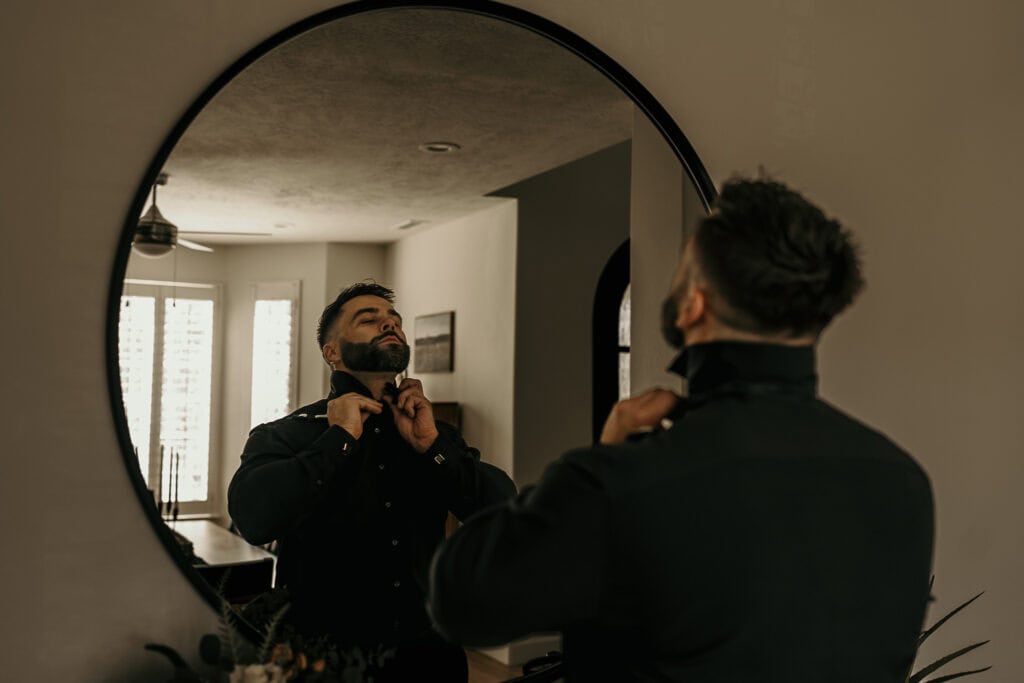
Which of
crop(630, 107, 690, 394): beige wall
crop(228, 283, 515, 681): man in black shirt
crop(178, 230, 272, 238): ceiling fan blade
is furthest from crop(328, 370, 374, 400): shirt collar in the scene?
crop(630, 107, 690, 394): beige wall

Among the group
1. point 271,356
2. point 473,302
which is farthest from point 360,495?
point 473,302

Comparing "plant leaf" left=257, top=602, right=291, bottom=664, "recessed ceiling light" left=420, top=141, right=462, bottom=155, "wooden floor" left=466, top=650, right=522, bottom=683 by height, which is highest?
"recessed ceiling light" left=420, top=141, right=462, bottom=155

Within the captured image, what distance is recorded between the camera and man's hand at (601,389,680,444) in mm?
1067

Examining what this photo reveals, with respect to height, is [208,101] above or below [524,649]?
above

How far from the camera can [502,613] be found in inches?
35.3

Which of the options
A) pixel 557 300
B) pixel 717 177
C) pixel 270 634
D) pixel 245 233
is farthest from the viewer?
pixel 717 177

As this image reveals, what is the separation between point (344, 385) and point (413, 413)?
0.12 m

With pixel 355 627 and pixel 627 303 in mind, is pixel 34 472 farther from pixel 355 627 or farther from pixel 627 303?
pixel 627 303

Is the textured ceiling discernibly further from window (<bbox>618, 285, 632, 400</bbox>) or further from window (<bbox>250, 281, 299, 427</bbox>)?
window (<bbox>618, 285, 632, 400</bbox>)

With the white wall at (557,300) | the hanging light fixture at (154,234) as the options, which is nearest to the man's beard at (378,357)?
the white wall at (557,300)

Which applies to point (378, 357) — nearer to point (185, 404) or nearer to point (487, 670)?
point (185, 404)

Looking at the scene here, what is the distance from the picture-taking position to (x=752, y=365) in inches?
38.5

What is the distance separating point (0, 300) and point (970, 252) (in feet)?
6.46

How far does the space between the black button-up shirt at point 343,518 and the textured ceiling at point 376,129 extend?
30cm
